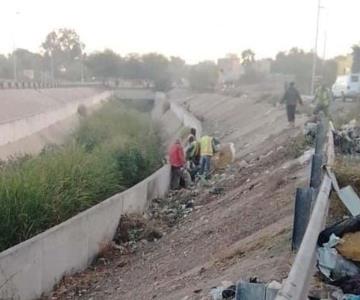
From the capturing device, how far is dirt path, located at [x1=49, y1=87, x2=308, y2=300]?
6.46 meters

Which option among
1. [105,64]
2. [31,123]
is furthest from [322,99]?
[105,64]

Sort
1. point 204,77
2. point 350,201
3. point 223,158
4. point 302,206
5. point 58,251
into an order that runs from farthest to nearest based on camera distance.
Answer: point 204,77 < point 223,158 < point 58,251 < point 350,201 < point 302,206

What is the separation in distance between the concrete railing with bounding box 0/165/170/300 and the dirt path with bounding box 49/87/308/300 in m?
0.27

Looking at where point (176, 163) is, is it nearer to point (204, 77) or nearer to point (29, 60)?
point (204, 77)

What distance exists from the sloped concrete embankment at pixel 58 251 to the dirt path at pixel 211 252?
0.94 ft

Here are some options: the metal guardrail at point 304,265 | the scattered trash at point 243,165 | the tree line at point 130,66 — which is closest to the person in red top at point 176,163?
the scattered trash at point 243,165

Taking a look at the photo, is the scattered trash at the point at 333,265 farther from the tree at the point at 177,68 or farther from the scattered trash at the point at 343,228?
the tree at the point at 177,68

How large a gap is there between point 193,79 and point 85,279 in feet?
284

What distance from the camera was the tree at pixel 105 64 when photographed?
117312mm

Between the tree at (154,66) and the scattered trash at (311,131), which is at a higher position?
the scattered trash at (311,131)

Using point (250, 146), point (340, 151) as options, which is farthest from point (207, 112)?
point (340, 151)

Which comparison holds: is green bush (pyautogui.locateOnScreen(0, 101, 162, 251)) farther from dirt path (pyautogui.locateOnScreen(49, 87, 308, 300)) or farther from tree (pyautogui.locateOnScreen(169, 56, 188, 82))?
tree (pyautogui.locateOnScreen(169, 56, 188, 82))

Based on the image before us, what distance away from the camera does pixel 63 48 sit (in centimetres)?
14125

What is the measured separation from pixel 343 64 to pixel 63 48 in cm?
7912
